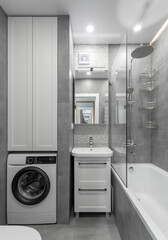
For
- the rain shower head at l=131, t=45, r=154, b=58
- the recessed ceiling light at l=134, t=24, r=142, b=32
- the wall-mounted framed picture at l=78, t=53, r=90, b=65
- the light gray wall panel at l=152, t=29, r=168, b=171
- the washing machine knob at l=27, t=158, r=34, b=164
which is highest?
the recessed ceiling light at l=134, t=24, r=142, b=32

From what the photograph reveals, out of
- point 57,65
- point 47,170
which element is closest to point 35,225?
point 47,170

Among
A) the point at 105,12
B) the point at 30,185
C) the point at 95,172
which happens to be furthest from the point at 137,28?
the point at 30,185

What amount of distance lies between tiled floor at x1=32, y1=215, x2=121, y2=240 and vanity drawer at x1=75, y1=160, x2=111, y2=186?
1.60 feet

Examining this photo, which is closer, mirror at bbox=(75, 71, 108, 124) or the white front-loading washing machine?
the white front-loading washing machine

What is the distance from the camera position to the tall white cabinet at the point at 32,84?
2158 mm

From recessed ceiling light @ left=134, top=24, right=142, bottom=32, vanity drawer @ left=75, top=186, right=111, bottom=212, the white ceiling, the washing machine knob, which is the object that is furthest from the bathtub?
recessed ceiling light @ left=134, top=24, right=142, bottom=32

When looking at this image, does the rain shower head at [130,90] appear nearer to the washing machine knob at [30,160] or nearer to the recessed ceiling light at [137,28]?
the recessed ceiling light at [137,28]

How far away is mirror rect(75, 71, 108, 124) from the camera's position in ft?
9.22

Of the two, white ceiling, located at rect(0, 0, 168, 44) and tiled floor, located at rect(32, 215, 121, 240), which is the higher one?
white ceiling, located at rect(0, 0, 168, 44)

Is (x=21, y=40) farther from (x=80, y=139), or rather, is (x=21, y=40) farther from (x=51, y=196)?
(x=51, y=196)

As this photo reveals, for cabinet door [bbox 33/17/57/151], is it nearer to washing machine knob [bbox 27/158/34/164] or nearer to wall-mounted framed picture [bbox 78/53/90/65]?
washing machine knob [bbox 27/158/34/164]

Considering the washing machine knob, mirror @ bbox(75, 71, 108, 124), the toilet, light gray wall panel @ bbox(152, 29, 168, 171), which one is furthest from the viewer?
mirror @ bbox(75, 71, 108, 124)

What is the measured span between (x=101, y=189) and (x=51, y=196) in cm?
68

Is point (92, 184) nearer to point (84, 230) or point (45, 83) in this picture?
point (84, 230)
